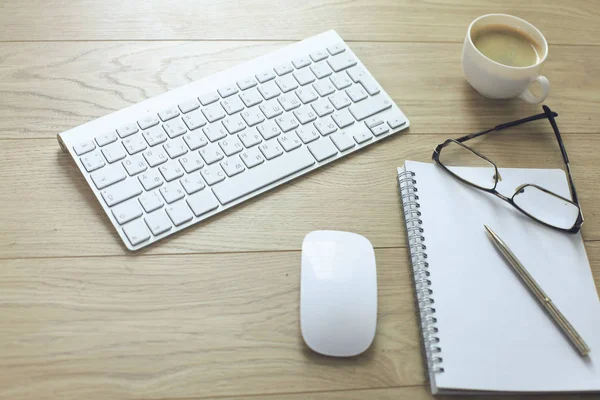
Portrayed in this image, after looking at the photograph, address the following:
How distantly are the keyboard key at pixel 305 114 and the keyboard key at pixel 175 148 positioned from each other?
0.15m

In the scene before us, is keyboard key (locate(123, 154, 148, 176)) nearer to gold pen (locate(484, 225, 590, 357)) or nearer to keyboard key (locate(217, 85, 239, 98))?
keyboard key (locate(217, 85, 239, 98))

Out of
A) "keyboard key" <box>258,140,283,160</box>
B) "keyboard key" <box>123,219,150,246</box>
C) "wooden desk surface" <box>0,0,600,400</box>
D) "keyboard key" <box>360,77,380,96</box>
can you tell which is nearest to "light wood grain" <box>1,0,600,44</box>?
"wooden desk surface" <box>0,0,600,400</box>

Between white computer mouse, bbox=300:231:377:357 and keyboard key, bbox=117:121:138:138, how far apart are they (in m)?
0.27

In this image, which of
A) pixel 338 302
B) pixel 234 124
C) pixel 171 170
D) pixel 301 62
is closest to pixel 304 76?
pixel 301 62

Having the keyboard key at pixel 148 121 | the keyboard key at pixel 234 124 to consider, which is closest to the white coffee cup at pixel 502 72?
the keyboard key at pixel 234 124

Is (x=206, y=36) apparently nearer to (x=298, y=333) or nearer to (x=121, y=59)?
(x=121, y=59)

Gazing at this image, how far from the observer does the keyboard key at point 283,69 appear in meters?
0.83

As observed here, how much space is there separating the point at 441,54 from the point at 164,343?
1.88ft

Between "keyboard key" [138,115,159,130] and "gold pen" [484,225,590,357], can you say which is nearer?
"gold pen" [484,225,590,357]

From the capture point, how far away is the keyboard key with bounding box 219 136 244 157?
0.75 m

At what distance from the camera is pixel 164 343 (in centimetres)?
62

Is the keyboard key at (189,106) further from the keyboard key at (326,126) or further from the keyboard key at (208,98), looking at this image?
the keyboard key at (326,126)

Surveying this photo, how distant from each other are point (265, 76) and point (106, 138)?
0.22 m

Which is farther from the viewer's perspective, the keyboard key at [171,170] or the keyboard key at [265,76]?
the keyboard key at [265,76]
